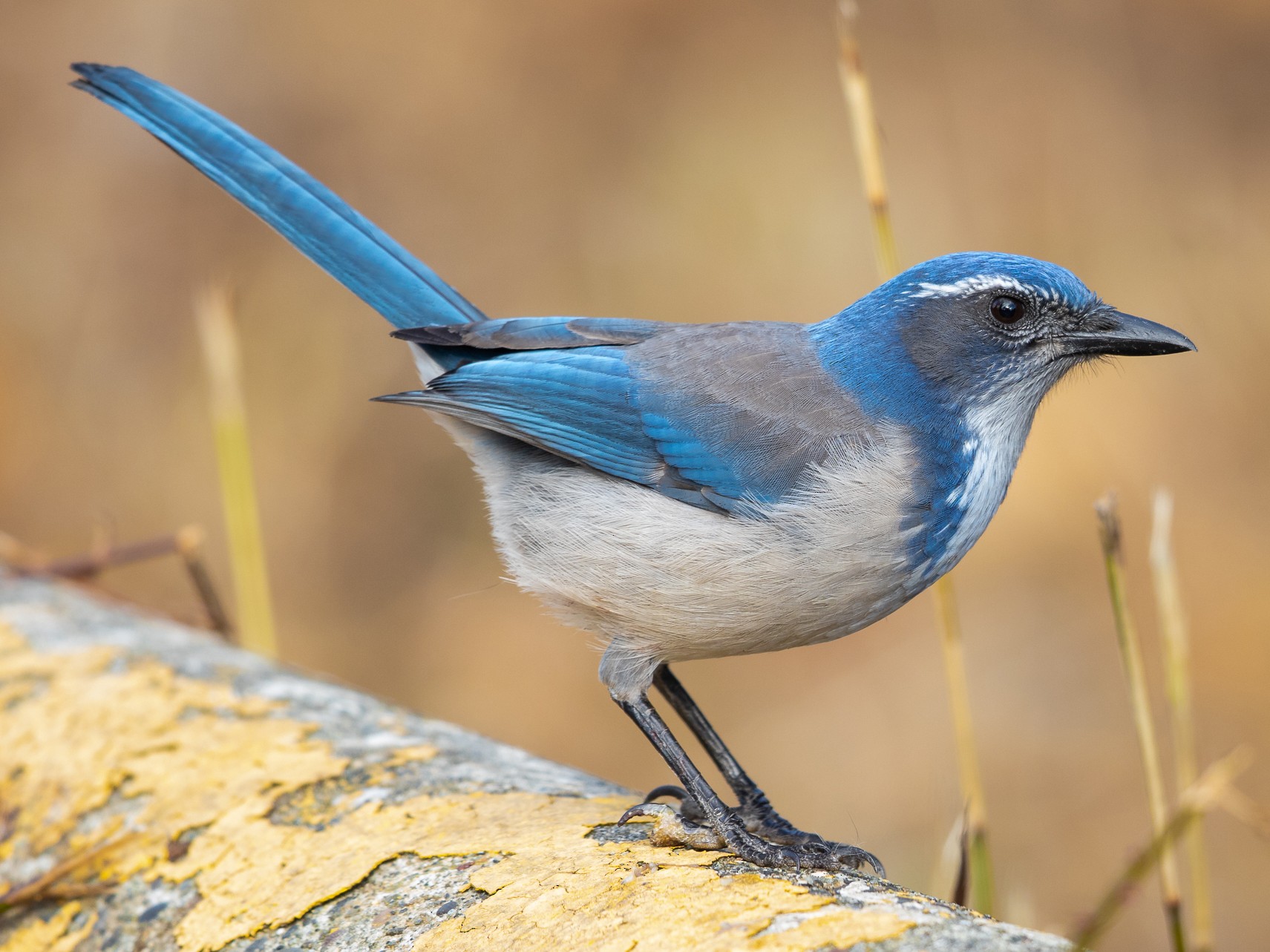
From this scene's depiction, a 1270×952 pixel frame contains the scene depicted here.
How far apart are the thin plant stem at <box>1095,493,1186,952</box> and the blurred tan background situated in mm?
2947

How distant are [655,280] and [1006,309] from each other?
3669mm

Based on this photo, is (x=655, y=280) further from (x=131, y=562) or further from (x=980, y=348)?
(x=980, y=348)

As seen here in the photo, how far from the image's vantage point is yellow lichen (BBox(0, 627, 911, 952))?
193 centimetres

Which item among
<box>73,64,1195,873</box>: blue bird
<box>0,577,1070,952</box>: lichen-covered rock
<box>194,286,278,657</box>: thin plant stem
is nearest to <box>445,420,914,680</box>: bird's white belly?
<box>73,64,1195,873</box>: blue bird

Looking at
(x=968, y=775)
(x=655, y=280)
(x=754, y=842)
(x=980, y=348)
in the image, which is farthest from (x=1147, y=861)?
(x=655, y=280)

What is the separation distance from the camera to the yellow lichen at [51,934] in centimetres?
229

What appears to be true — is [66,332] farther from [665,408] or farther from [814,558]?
[814,558]

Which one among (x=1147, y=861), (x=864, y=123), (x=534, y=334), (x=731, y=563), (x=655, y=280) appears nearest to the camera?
(x=1147, y=861)

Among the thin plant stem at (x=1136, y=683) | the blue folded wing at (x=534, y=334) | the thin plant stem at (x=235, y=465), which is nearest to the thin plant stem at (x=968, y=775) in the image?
the thin plant stem at (x=1136, y=683)

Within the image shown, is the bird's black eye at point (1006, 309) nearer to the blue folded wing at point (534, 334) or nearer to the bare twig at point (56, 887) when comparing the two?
the blue folded wing at point (534, 334)

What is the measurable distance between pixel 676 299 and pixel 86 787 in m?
4.43

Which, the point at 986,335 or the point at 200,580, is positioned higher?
the point at 986,335

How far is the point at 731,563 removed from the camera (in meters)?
2.75

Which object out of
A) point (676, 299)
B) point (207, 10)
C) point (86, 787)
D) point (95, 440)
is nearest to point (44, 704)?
point (86, 787)
